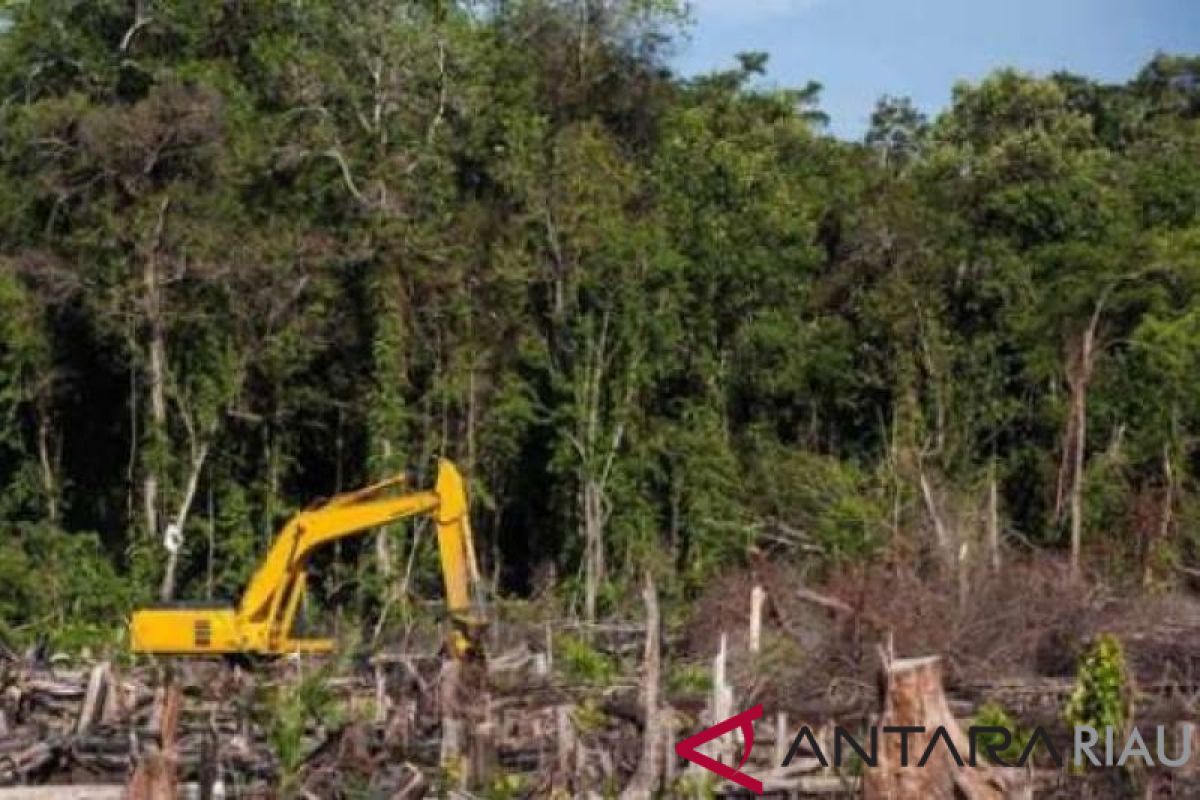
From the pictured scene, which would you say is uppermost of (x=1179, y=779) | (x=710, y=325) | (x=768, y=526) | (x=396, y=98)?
(x=396, y=98)

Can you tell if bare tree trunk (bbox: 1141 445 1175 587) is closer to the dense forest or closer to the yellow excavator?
→ the dense forest

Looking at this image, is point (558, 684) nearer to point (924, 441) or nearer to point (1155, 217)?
point (924, 441)

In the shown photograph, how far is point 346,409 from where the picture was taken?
34531 millimetres

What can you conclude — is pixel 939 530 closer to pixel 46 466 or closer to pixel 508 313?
pixel 508 313

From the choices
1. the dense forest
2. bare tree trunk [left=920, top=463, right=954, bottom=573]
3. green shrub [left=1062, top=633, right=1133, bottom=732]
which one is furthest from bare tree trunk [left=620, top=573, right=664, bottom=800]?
the dense forest

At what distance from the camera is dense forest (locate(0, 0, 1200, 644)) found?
105ft

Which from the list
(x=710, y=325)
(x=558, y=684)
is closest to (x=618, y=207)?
(x=710, y=325)

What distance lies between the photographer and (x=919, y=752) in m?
9.94

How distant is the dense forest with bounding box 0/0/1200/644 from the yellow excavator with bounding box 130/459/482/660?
7920mm

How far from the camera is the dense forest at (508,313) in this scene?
105 feet

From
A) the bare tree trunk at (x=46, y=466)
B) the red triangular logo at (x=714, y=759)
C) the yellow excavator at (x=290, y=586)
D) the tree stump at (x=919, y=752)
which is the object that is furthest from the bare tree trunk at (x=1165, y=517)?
the bare tree trunk at (x=46, y=466)

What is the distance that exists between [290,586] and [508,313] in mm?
11812

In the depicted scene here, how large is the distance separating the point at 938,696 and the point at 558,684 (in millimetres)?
10939

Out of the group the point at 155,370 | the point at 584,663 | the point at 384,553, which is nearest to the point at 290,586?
the point at 584,663
